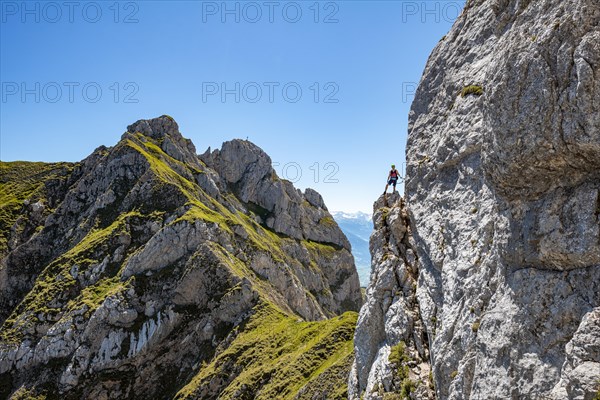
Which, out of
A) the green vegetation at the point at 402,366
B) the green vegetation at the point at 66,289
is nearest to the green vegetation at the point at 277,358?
the green vegetation at the point at 402,366

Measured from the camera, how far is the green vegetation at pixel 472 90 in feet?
82.0

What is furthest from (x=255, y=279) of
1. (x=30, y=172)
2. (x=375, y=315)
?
(x=30, y=172)

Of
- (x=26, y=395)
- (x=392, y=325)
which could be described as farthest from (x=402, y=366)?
(x=26, y=395)

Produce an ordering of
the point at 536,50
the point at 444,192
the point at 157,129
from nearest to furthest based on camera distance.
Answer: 1. the point at 536,50
2. the point at 444,192
3. the point at 157,129

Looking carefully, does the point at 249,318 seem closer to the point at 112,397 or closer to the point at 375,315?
the point at 112,397

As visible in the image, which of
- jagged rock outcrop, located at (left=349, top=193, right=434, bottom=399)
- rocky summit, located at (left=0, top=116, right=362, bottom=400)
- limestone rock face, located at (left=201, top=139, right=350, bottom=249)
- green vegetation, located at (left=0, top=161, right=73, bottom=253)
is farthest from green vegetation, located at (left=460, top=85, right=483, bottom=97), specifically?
limestone rock face, located at (left=201, top=139, right=350, bottom=249)

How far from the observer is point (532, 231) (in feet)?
55.0

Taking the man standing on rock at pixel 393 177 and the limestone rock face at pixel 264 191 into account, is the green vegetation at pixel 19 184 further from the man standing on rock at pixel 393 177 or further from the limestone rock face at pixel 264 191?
the man standing on rock at pixel 393 177

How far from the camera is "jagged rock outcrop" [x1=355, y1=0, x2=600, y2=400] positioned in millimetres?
14812

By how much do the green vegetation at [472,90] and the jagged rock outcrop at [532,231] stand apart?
257cm

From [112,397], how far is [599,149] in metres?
81.9

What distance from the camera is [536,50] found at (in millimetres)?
16703

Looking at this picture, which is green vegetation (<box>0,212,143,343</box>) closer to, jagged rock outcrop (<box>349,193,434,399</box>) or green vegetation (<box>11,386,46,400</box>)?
green vegetation (<box>11,386,46,400</box>)

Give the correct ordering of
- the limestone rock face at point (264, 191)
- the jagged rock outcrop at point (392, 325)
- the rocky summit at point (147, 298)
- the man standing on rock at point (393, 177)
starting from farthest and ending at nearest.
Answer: the limestone rock face at point (264, 191), the rocky summit at point (147, 298), the man standing on rock at point (393, 177), the jagged rock outcrop at point (392, 325)
